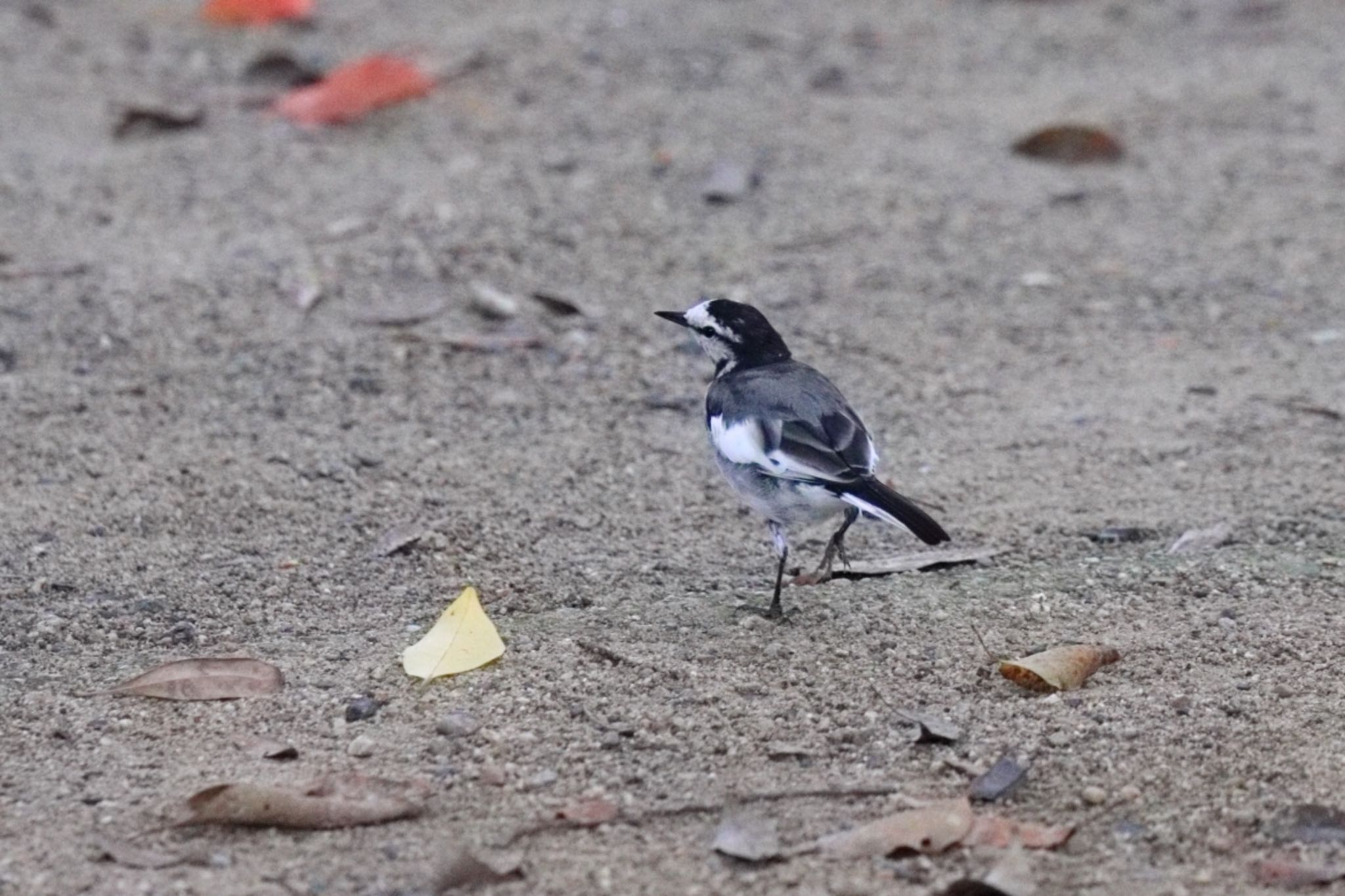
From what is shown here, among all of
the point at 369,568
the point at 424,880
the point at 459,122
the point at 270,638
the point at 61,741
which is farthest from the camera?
the point at 459,122

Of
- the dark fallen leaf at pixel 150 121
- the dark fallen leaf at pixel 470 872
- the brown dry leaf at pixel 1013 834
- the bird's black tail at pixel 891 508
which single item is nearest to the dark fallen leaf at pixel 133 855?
the dark fallen leaf at pixel 470 872

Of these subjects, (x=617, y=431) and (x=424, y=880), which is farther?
(x=617, y=431)

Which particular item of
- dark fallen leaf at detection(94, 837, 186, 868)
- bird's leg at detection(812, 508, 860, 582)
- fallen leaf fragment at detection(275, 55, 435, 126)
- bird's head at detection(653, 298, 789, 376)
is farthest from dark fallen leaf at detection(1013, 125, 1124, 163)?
dark fallen leaf at detection(94, 837, 186, 868)

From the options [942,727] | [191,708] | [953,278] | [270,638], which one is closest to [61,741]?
[191,708]

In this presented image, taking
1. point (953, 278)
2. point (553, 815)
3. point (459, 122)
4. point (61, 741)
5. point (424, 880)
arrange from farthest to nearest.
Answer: point (459, 122) < point (953, 278) < point (61, 741) < point (553, 815) < point (424, 880)

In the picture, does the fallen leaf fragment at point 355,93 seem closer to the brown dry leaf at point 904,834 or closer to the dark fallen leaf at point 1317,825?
the brown dry leaf at point 904,834

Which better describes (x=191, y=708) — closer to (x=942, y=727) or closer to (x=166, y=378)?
(x=942, y=727)

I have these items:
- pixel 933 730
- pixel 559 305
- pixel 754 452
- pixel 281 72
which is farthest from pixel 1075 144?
pixel 933 730

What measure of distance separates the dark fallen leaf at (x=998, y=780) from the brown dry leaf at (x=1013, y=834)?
0.12m

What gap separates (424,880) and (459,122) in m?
5.90

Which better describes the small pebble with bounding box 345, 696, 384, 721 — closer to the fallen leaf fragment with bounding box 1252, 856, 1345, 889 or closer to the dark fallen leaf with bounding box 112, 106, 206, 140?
the fallen leaf fragment with bounding box 1252, 856, 1345, 889

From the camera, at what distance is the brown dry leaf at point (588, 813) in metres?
4.17

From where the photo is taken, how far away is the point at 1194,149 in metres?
9.27

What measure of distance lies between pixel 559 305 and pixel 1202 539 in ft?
9.51
